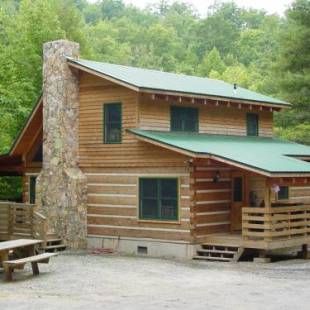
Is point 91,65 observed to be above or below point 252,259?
above

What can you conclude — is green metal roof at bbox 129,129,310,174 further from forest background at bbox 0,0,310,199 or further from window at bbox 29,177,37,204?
forest background at bbox 0,0,310,199

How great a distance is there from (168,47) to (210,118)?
265 ft

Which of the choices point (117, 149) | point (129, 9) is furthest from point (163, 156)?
point (129, 9)

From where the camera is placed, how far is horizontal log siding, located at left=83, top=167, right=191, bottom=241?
21578mm

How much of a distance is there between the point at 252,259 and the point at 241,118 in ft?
22.7

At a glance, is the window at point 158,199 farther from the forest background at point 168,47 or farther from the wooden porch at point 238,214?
the forest background at point 168,47

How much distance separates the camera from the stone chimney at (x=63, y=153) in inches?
936

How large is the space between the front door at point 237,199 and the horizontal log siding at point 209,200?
205 mm

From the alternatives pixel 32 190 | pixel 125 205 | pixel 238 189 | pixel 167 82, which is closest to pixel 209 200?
pixel 238 189

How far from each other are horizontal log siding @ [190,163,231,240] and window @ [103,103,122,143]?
3223mm

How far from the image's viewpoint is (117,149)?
23.3 m

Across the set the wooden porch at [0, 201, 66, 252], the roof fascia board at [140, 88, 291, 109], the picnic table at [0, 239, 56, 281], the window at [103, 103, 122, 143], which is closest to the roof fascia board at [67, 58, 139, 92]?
the roof fascia board at [140, 88, 291, 109]

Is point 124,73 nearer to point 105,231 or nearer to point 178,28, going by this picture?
point 105,231

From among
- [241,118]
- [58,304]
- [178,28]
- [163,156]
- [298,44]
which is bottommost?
[58,304]
